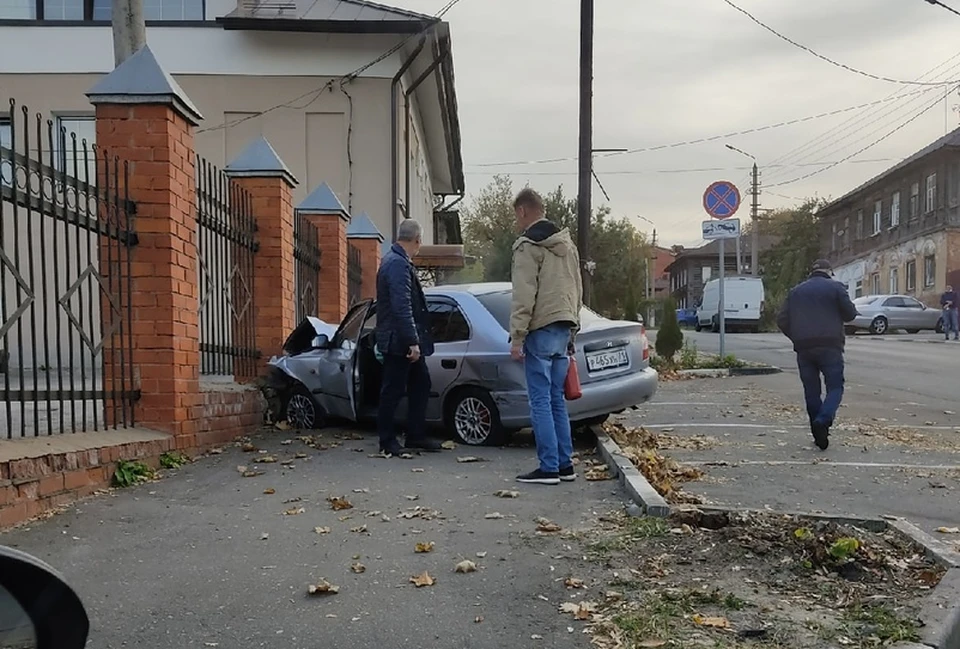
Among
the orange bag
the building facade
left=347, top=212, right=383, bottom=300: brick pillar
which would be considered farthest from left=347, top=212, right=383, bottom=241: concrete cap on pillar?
the orange bag

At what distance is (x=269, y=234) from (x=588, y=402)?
3.74 m

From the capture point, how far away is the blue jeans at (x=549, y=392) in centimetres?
639

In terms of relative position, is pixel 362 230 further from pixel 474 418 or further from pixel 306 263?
pixel 474 418

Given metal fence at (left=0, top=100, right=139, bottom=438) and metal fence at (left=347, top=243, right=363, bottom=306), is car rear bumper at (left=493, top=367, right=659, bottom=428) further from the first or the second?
metal fence at (left=347, top=243, right=363, bottom=306)

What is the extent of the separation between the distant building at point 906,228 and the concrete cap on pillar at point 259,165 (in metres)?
40.6

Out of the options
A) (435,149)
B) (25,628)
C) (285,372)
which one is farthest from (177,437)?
(435,149)

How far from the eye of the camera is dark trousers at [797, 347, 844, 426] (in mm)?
8609

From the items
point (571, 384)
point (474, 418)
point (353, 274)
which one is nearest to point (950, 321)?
point (353, 274)

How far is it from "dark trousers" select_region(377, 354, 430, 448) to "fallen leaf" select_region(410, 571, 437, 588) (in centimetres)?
359

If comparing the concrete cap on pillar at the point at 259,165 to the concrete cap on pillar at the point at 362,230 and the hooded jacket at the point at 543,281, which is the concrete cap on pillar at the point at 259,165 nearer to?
the hooded jacket at the point at 543,281

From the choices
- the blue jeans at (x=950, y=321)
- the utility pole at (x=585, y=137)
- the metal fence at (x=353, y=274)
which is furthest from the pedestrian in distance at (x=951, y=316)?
the metal fence at (x=353, y=274)

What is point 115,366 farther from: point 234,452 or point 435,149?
point 435,149

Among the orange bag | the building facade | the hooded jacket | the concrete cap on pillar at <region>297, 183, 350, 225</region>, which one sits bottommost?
the orange bag

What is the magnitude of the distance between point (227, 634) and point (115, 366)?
12.1ft
